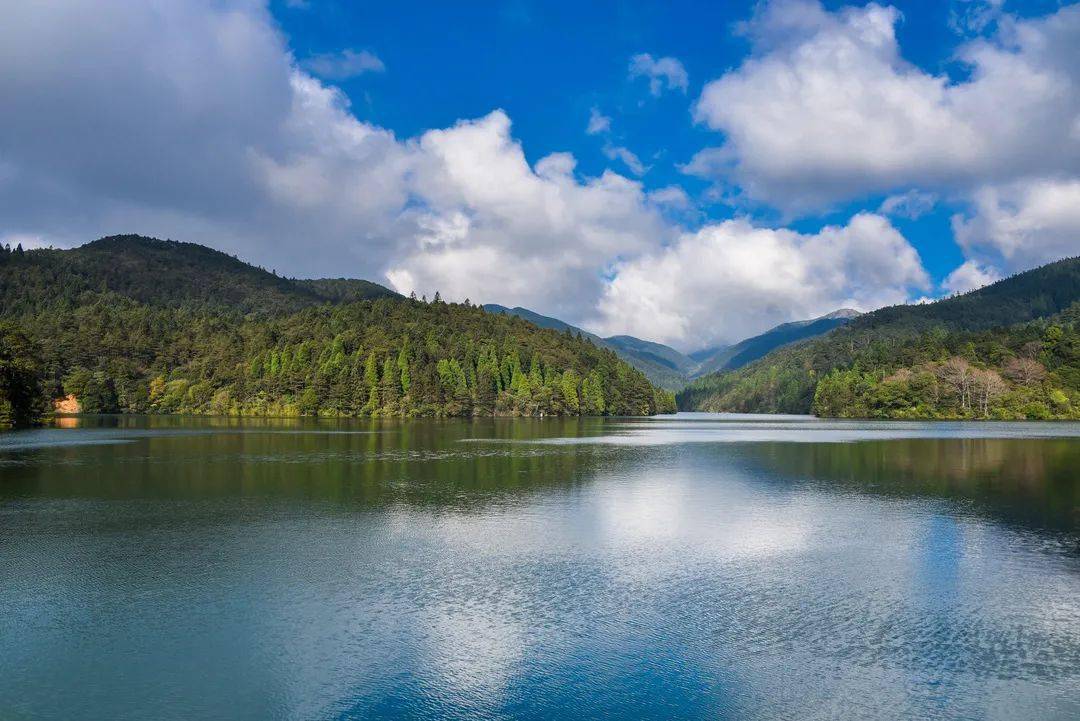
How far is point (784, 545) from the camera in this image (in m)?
28.6

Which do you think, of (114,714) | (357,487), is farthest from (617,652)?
(357,487)

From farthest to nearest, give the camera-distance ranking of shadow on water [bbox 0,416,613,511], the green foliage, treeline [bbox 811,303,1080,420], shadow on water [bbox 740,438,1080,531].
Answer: treeline [bbox 811,303,1080,420]
the green foliage
shadow on water [bbox 0,416,613,511]
shadow on water [bbox 740,438,1080,531]

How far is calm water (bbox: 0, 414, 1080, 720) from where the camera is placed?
1489 cm

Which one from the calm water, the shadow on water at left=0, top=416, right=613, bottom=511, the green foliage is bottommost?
the calm water

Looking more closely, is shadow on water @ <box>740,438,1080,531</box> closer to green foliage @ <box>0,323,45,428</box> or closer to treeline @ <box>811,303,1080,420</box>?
treeline @ <box>811,303,1080,420</box>

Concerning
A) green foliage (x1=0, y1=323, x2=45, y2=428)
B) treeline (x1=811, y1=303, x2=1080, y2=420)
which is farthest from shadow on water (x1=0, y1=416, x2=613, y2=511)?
treeline (x1=811, y1=303, x2=1080, y2=420)

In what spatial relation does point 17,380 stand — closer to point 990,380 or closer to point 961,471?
point 961,471

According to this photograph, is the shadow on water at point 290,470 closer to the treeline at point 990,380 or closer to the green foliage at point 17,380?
the green foliage at point 17,380

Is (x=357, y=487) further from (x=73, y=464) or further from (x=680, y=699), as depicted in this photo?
(x=680, y=699)

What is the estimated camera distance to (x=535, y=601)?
2094cm

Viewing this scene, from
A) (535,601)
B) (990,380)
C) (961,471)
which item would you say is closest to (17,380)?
(535,601)

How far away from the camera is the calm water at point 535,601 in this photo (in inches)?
586

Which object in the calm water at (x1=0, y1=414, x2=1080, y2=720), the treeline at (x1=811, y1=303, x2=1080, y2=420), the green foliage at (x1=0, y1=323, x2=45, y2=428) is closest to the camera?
the calm water at (x1=0, y1=414, x2=1080, y2=720)

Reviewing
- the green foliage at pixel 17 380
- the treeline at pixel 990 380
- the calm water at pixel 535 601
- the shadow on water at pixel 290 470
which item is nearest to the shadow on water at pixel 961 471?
the calm water at pixel 535 601
